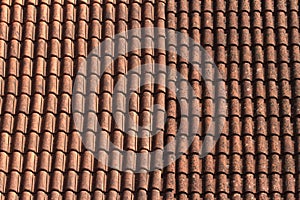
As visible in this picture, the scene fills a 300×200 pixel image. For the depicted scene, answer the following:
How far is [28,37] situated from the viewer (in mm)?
12414

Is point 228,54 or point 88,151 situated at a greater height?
point 228,54

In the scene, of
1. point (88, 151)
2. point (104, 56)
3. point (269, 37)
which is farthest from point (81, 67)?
point (269, 37)

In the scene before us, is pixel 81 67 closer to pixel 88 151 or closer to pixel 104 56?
pixel 104 56

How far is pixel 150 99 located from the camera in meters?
12.0

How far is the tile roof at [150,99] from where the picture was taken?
1140 cm

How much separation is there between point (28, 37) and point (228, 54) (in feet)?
8.88

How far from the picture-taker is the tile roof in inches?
449

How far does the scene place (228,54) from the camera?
40.9 ft

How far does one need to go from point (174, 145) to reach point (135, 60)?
1373mm

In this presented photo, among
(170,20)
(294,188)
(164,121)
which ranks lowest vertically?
(294,188)

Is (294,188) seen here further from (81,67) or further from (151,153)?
→ (81,67)

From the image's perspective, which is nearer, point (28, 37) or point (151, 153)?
point (151, 153)

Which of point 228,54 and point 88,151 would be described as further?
point 228,54

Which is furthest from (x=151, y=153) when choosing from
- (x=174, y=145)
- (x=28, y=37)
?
(x=28, y=37)
